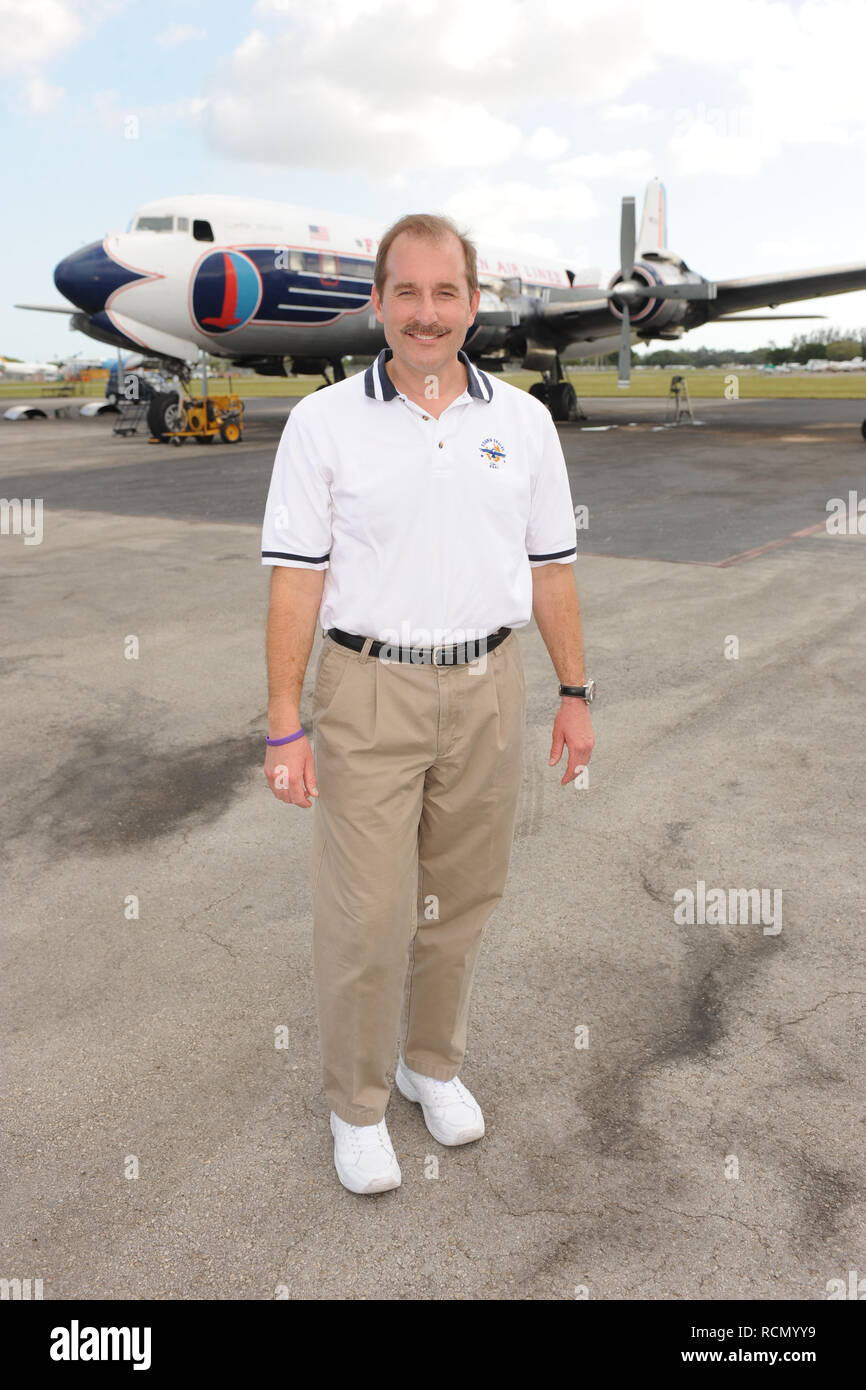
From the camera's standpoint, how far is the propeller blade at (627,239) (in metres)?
22.5

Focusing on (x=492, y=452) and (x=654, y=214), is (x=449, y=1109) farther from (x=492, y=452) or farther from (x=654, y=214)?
(x=654, y=214)

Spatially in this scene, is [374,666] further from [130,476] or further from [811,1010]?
[130,476]

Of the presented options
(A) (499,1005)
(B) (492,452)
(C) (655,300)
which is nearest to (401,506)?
(B) (492,452)

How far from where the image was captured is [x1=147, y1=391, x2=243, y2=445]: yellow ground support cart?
23531 millimetres

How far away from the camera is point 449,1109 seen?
2875mm

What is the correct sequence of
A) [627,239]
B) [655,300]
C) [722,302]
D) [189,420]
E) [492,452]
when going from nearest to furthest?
1. [492,452]
2. [627,239]
3. [189,420]
4. [655,300]
5. [722,302]

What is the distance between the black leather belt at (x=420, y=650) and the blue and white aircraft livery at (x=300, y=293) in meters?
20.8

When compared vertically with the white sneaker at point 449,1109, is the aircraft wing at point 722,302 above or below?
above

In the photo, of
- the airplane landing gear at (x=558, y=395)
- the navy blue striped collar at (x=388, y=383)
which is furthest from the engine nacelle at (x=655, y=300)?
the navy blue striped collar at (x=388, y=383)

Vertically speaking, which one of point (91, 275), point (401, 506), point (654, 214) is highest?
point (654, 214)

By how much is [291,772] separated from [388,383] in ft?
3.42

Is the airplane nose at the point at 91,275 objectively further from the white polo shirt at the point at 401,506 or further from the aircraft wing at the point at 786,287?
the white polo shirt at the point at 401,506

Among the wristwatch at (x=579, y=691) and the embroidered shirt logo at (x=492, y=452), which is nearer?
the embroidered shirt logo at (x=492, y=452)
